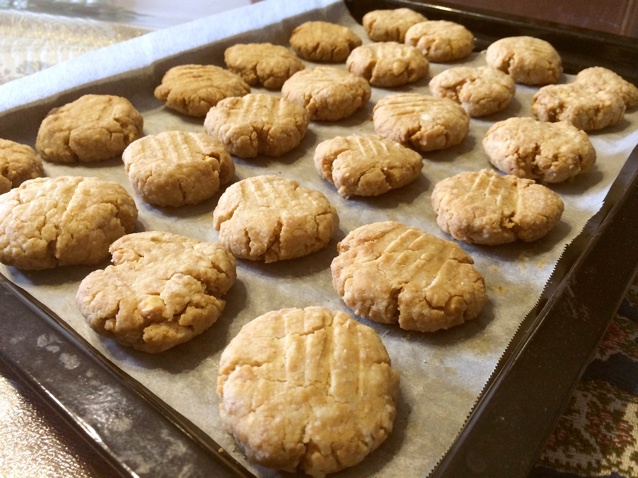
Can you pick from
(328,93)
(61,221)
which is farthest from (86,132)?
(328,93)

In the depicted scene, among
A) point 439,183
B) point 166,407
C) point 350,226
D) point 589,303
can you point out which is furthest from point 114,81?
point 589,303

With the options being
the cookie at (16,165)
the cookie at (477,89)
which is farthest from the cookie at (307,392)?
the cookie at (477,89)

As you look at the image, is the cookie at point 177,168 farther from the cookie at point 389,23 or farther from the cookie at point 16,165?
the cookie at point 389,23

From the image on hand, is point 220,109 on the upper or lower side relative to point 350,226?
upper

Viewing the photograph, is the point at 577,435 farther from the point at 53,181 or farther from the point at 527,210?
the point at 53,181

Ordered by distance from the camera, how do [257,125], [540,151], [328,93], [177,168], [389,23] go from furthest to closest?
[389,23] → [328,93] → [257,125] → [540,151] → [177,168]

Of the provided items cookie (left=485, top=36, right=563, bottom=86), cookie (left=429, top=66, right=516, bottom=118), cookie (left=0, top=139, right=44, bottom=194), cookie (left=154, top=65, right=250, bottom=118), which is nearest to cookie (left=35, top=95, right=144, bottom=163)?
cookie (left=0, top=139, right=44, bottom=194)

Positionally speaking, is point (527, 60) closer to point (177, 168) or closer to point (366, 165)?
point (366, 165)
